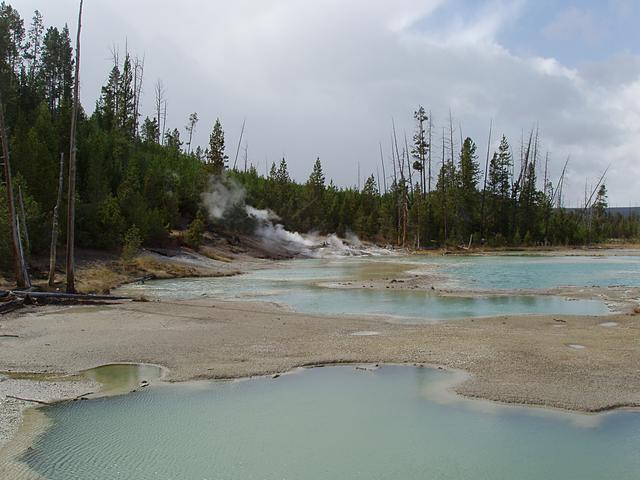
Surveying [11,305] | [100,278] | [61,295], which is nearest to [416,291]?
[61,295]

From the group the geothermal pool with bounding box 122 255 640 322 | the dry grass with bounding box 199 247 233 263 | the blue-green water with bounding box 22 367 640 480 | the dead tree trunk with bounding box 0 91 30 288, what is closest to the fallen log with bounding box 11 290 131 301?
the dead tree trunk with bounding box 0 91 30 288

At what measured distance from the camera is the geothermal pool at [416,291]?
20.6 metres

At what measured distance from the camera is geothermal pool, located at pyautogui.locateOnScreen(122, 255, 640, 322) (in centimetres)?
2056

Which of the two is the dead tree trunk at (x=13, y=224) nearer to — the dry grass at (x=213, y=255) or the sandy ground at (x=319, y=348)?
the sandy ground at (x=319, y=348)

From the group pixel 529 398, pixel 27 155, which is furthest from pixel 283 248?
pixel 529 398

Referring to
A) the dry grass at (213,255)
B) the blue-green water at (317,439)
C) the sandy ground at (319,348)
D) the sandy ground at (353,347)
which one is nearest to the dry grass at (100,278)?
the sandy ground at (319,348)

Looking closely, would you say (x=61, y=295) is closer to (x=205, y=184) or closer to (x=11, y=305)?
(x=11, y=305)

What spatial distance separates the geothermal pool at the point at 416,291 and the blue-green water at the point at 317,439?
9.14 metres

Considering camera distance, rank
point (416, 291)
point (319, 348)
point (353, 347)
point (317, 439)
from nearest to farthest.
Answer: point (317, 439), point (319, 348), point (353, 347), point (416, 291)

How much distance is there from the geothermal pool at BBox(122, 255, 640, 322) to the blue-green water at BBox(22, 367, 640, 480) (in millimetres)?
9139

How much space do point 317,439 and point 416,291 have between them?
63.2 feet

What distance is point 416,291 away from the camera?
1054 inches

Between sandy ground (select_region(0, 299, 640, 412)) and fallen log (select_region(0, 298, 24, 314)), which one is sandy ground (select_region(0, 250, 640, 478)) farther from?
fallen log (select_region(0, 298, 24, 314))

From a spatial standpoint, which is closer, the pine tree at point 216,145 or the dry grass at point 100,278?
the dry grass at point 100,278
